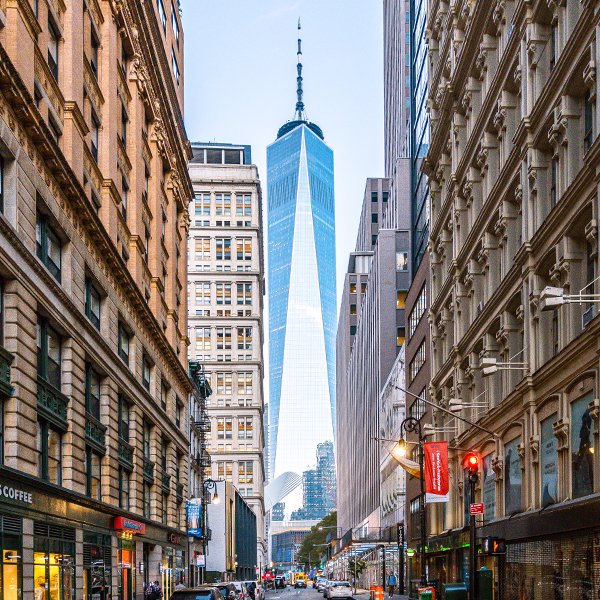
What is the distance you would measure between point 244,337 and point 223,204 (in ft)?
70.1

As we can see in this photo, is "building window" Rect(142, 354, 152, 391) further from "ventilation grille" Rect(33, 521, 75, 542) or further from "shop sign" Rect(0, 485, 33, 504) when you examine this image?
"shop sign" Rect(0, 485, 33, 504)

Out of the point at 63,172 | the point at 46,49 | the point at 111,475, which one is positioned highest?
the point at 46,49

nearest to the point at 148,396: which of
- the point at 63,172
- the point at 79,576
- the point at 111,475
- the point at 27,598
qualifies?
the point at 111,475

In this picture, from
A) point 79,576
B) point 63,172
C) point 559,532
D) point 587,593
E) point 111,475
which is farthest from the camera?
point 111,475

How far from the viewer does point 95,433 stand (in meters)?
38.0

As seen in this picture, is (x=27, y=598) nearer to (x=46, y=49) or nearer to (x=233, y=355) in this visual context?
(x=46, y=49)

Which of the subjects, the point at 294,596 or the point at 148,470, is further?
the point at 294,596

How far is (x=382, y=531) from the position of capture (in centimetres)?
9444

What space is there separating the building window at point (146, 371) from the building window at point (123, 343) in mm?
4377

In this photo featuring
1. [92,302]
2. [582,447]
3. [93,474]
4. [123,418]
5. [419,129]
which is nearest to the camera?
[582,447]

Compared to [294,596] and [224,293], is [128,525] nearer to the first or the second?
[294,596]

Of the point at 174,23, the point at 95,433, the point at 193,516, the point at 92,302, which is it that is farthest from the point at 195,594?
the point at 174,23

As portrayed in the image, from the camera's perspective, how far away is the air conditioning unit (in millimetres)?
25880

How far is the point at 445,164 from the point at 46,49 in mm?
26793
